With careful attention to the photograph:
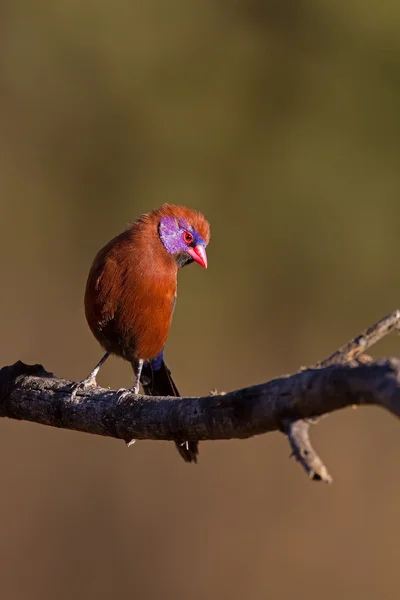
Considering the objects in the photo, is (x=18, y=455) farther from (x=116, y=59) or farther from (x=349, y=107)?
(x=349, y=107)

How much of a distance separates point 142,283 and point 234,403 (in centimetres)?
173

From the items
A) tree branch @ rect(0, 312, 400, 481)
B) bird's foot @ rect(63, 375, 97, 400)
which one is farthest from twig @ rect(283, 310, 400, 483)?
bird's foot @ rect(63, 375, 97, 400)

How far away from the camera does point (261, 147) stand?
29.2ft

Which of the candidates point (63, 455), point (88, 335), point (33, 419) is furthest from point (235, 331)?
point (33, 419)

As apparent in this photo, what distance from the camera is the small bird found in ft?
13.5

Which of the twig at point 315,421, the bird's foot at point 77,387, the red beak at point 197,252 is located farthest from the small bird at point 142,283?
the twig at point 315,421

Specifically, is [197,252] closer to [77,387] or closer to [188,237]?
[188,237]

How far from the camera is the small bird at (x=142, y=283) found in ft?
13.5

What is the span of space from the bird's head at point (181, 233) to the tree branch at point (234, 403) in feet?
3.19

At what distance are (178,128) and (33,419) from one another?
5.64 m

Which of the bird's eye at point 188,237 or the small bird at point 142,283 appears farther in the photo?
the bird's eye at point 188,237

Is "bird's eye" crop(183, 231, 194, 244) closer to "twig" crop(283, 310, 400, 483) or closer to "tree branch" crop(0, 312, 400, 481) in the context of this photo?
"tree branch" crop(0, 312, 400, 481)

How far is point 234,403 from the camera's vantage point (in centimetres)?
249

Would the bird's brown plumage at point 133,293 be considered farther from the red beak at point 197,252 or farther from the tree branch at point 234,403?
the tree branch at point 234,403
